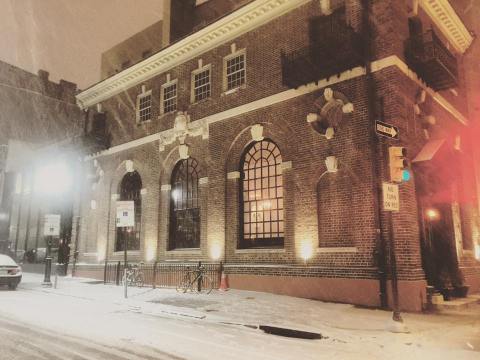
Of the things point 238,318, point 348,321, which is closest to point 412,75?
point 348,321

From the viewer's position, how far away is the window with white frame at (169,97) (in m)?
20.4

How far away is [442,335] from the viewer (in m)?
8.63

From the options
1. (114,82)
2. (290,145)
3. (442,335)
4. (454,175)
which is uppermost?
(114,82)

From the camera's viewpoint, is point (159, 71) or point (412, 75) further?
point (159, 71)

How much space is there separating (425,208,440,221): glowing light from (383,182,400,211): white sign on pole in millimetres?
5416

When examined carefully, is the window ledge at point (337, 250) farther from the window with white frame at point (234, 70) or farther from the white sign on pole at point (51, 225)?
the white sign on pole at point (51, 225)

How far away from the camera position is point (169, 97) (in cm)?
2075

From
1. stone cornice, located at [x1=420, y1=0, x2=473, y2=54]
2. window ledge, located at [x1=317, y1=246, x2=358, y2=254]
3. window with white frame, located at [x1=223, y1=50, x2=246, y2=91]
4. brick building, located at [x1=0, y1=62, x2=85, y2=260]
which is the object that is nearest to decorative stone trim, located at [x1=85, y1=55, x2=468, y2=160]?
window with white frame, located at [x1=223, y1=50, x2=246, y2=91]

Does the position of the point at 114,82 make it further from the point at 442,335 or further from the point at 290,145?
the point at 442,335

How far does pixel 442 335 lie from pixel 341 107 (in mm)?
7855

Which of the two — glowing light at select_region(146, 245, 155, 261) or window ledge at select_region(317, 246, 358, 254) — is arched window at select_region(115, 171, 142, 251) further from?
window ledge at select_region(317, 246, 358, 254)

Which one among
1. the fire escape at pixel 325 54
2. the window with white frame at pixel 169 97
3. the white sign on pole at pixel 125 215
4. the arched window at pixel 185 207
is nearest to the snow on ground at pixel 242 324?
the white sign on pole at pixel 125 215

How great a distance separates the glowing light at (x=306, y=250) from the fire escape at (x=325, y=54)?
5.63m

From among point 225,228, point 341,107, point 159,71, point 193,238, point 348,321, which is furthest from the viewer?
point 159,71
